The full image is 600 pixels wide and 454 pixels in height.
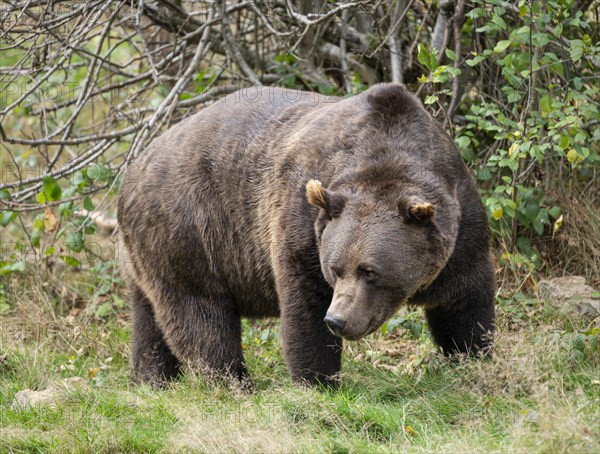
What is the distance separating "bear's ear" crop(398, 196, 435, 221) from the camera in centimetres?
496

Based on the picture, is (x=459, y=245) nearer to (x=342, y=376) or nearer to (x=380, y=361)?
(x=342, y=376)

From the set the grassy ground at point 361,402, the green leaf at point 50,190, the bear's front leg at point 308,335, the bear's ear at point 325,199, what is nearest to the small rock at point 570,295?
the grassy ground at point 361,402

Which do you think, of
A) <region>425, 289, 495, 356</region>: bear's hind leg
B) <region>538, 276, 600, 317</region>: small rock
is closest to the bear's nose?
<region>425, 289, 495, 356</region>: bear's hind leg

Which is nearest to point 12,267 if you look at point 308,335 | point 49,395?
point 49,395

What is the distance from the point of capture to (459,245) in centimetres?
559

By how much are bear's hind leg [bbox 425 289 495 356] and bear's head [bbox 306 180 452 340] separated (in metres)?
0.66

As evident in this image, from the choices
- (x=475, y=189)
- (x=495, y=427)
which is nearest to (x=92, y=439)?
(x=495, y=427)

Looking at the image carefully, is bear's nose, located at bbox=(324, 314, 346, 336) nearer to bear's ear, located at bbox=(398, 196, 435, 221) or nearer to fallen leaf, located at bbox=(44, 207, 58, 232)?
bear's ear, located at bbox=(398, 196, 435, 221)

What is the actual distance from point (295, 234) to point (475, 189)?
1.20 m

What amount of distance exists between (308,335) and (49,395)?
1.83 m

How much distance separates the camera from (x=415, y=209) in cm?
499

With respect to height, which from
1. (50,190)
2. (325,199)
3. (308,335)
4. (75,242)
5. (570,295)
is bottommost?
(570,295)

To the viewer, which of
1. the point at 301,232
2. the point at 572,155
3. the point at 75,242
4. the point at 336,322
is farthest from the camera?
the point at 75,242

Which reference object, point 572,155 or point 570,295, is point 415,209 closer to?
point 572,155
